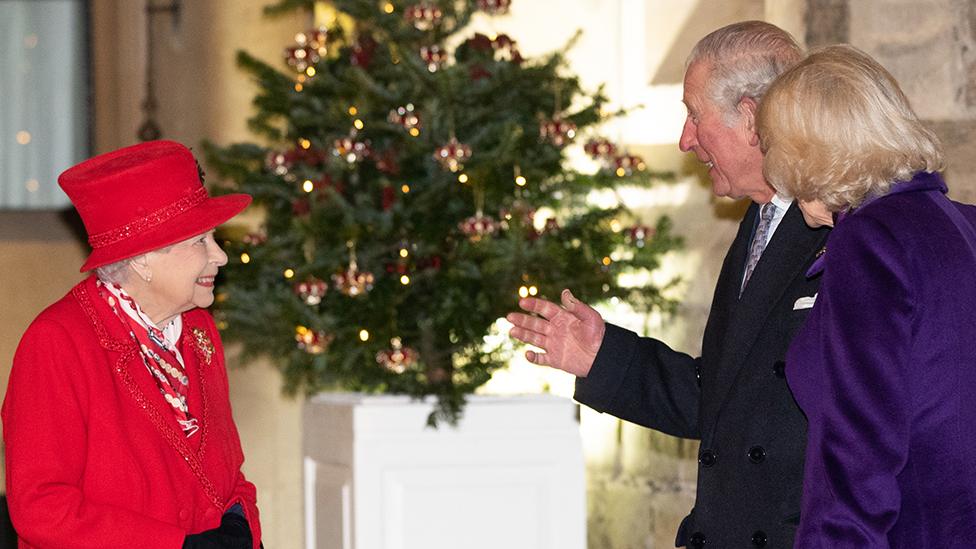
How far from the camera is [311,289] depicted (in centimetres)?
463

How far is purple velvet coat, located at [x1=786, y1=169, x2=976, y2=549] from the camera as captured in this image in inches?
78.1

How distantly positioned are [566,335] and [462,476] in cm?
168

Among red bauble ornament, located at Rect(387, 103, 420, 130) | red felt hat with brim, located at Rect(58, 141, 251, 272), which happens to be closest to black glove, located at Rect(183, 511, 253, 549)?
red felt hat with brim, located at Rect(58, 141, 251, 272)

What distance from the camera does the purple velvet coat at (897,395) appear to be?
1.98 metres

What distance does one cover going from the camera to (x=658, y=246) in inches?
198

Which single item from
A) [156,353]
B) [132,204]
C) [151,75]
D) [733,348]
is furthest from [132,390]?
[151,75]

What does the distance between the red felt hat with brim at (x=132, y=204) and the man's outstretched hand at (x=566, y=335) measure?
2.24 feet

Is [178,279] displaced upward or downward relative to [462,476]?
upward

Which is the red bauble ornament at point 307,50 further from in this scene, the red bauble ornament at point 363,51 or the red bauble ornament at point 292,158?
the red bauble ornament at point 292,158

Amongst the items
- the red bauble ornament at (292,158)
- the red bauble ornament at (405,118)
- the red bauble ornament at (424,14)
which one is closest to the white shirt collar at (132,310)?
the red bauble ornament at (405,118)

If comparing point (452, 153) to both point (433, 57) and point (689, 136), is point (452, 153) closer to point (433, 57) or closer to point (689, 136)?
point (433, 57)

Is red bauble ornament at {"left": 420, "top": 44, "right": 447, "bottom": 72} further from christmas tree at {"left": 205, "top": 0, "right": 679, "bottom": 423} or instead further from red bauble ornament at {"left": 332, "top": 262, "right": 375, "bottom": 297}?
red bauble ornament at {"left": 332, "top": 262, "right": 375, "bottom": 297}

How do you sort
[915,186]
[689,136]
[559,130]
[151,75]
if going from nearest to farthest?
1. [915,186]
2. [689,136]
3. [559,130]
4. [151,75]

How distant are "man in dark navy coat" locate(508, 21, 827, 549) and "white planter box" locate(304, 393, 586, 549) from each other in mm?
1626
